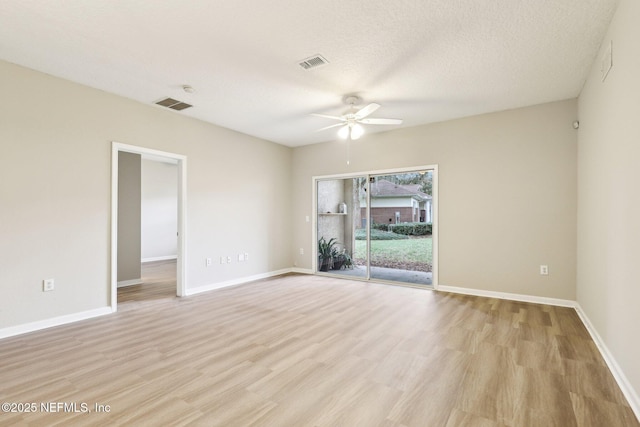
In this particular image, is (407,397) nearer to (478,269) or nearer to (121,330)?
(121,330)

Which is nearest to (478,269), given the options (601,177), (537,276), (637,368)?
(537,276)

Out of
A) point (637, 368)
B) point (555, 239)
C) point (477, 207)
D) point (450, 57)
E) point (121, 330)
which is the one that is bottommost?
point (121, 330)

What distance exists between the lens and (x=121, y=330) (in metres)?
3.27

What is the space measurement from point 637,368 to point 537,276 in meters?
2.58

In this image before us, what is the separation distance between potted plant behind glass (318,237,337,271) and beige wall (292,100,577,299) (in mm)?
2171

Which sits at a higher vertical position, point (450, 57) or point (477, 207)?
point (450, 57)

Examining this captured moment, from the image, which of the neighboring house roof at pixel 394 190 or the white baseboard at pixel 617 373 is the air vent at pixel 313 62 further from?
the white baseboard at pixel 617 373

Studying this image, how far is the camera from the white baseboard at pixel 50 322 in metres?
3.10

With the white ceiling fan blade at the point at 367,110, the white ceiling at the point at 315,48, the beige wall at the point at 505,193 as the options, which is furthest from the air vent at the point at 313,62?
the beige wall at the point at 505,193

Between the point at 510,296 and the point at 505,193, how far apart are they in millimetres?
1518

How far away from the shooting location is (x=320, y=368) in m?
2.42

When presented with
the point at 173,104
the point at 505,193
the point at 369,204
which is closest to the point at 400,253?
the point at 369,204

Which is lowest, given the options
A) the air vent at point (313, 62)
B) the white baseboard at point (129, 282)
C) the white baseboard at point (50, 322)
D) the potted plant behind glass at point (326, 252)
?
the white baseboard at point (129, 282)

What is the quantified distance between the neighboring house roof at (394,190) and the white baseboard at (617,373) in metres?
2.83
